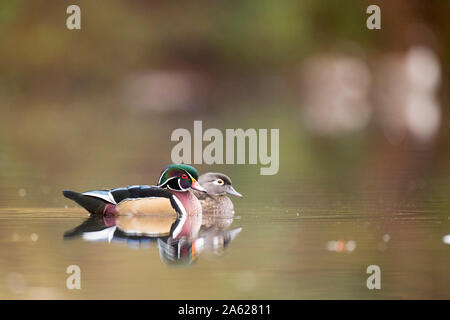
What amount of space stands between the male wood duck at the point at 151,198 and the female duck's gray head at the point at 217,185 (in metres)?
0.63

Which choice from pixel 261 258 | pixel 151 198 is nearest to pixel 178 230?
pixel 151 198

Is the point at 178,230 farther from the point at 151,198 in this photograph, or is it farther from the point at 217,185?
the point at 217,185

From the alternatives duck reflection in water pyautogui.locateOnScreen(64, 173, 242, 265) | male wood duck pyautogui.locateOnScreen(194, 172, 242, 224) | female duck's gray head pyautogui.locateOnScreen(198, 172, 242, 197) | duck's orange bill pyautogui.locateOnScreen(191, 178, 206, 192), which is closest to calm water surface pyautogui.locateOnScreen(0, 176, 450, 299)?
duck reflection in water pyautogui.locateOnScreen(64, 173, 242, 265)

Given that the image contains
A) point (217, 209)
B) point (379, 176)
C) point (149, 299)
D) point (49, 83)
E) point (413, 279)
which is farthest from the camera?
point (49, 83)

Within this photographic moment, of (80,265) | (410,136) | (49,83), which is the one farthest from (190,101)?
(80,265)

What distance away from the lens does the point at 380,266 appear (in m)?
7.87

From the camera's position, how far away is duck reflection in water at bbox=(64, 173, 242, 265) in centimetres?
845

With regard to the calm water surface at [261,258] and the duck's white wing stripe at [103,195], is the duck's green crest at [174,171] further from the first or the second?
the calm water surface at [261,258]

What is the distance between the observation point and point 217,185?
10.7m

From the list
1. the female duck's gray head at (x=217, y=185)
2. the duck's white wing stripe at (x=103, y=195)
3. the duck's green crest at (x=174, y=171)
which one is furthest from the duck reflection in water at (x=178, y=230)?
the duck's green crest at (x=174, y=171)

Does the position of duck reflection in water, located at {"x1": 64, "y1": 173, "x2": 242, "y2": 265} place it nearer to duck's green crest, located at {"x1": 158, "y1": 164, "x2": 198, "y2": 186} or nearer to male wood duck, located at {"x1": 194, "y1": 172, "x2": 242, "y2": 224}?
male wood duck, located at {"x1": 194, "y1": 172, "x2": 242, "y2": 224}

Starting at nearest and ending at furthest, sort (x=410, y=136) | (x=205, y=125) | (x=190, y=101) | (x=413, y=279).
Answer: (x=413, y=279)
(x=410, y=136)
(x=205, y=125)
(x=190, y=101)
